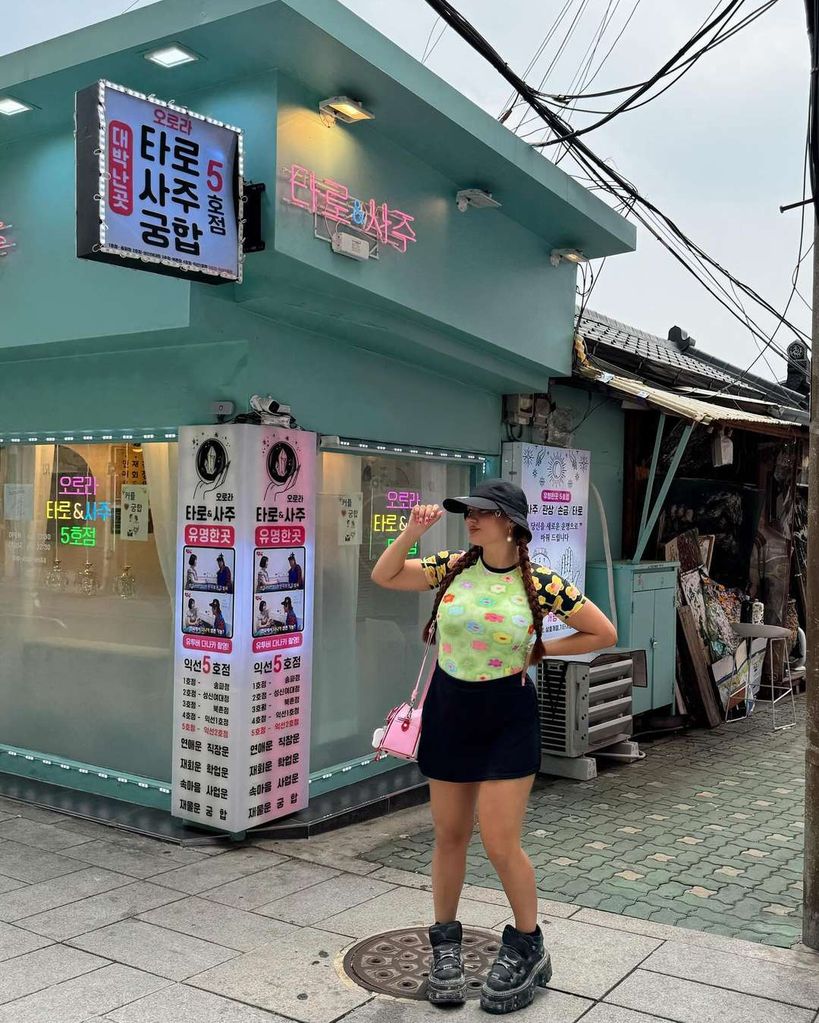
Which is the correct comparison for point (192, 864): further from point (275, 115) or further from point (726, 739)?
point (726, 739)

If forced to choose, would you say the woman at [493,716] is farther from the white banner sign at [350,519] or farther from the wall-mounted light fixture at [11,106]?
the wall-mounted light fixture at [11,106]

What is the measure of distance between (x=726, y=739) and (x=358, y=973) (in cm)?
630

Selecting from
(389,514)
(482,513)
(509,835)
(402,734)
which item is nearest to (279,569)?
(389,514)

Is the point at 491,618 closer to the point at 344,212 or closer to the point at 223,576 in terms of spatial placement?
the point at 223,576

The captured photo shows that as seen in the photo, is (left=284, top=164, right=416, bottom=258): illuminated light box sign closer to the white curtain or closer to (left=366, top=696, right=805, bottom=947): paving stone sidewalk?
the white curtain

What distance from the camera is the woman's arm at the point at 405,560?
4.04m

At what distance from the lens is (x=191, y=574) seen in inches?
235

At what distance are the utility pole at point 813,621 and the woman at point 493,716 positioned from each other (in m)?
1.19

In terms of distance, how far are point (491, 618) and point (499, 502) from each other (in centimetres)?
48

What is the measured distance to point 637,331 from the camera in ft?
51.5

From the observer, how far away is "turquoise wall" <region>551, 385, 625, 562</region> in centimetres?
959

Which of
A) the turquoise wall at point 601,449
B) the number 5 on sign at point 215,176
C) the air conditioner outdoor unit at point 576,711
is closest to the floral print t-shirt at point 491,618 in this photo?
the number 5 on sign at point 215,176

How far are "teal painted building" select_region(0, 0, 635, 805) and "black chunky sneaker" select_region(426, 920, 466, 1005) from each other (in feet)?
8.23

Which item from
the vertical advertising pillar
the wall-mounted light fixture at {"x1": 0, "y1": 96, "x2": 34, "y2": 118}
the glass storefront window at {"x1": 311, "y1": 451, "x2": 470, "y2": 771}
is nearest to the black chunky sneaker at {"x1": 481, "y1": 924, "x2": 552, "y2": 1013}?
the vertical advertising pillar
